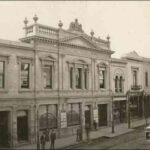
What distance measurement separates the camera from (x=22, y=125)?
86.5 feet

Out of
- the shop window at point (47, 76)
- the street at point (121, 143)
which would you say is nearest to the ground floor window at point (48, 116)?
the shop window at point (47, 76)

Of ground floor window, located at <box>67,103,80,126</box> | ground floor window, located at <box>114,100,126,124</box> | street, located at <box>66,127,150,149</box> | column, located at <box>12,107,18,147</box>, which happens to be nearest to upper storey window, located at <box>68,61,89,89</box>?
ground floor window, located at <box>67,103,80,126</box>

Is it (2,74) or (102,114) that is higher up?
(2,74)

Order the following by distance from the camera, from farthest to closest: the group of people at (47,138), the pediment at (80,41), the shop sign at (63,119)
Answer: the pediment at (80,41)
the shop sign at (63,119)
the group of people at (47,138)

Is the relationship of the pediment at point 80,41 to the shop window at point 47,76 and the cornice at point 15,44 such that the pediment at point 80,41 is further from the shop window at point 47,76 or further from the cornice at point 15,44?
the cornice at point 15,44

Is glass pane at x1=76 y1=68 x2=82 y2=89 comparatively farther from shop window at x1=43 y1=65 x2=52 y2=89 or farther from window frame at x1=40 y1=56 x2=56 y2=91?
shop window at x1=43 y1=65 x2=52 y2=89

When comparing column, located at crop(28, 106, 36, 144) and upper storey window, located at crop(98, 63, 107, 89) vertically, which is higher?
upper storey window, located at crop(98, 63, 107, 89)

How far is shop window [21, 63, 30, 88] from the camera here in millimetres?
26641

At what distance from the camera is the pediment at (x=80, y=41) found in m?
31.4

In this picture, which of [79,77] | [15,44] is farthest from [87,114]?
[15,44]

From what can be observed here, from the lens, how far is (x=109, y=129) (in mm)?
34875

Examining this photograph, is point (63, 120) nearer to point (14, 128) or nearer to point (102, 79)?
point (14, 128)

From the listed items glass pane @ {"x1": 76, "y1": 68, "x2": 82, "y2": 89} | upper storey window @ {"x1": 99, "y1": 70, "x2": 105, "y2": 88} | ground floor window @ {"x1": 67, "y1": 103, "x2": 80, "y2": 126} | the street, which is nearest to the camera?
the street

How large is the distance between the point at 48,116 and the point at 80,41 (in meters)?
9.35
